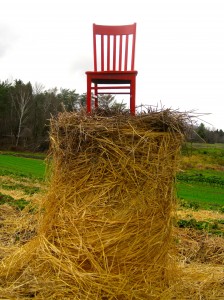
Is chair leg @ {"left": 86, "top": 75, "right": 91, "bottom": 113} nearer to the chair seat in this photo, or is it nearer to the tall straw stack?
the chair seat

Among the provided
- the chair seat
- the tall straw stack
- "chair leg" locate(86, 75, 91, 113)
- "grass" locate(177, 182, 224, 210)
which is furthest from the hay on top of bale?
"grass" locate(177, 182, 224, 210)

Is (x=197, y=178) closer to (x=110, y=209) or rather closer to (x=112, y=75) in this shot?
A: (x=112, y=75)

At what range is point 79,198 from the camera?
12.3 ft

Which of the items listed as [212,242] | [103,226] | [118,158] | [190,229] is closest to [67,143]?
[118,158]

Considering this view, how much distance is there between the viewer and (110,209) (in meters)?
3.65

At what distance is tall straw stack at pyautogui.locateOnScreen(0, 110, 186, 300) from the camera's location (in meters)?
3.62

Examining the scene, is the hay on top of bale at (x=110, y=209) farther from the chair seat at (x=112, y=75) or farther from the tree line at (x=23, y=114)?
the tree line at (x=23, y=114)

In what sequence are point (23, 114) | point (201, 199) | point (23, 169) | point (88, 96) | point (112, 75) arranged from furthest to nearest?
1. point (23, 114)
2. point (23, 169)
3. point (201, 199)
4. point (112, 75)
5. point (88, 96)

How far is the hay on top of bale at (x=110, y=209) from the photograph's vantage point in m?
3.62

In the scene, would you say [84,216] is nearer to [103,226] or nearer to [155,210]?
[103,226]

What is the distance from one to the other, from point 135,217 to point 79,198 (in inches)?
21.5

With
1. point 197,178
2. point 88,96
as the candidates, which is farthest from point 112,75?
point 197,178

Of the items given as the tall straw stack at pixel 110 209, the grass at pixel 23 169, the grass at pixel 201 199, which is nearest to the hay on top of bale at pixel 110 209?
the tall straw stack at pixel 110 209

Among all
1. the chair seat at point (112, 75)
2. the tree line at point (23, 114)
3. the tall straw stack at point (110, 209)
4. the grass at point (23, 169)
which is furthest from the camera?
the tree line at point (23, 114)
